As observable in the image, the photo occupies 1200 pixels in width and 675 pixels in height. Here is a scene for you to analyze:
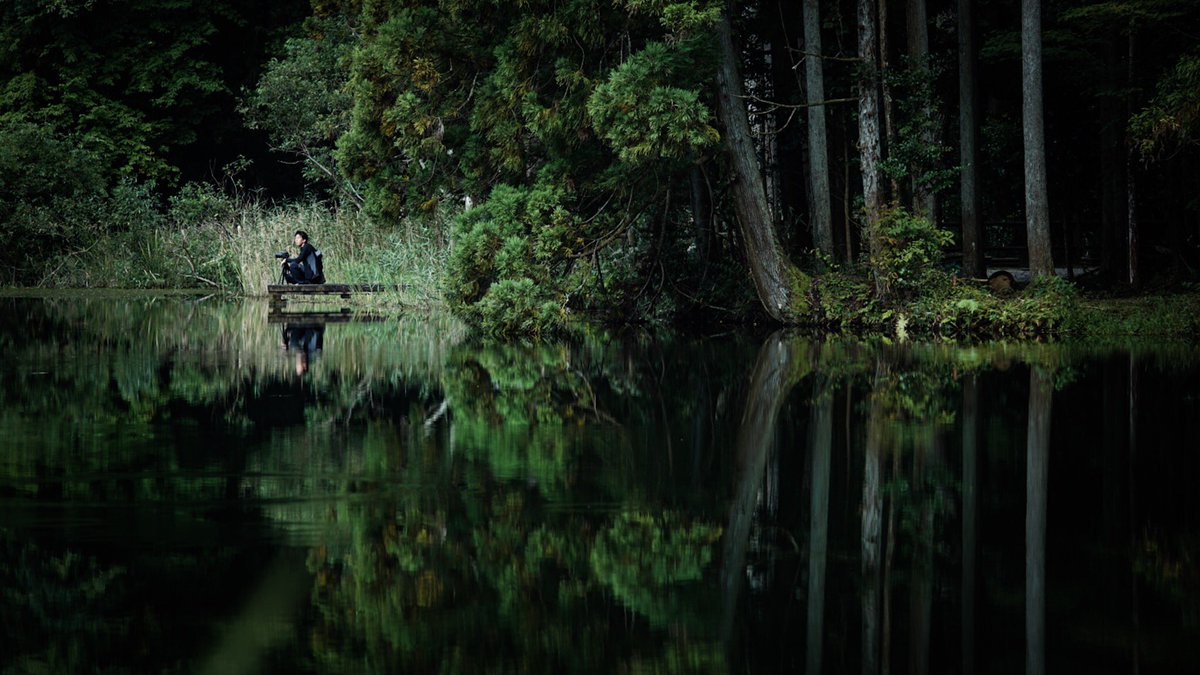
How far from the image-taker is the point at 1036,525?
299 inches

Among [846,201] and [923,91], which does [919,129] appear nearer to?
[923,91]

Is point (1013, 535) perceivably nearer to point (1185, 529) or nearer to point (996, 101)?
point (1185, 529)

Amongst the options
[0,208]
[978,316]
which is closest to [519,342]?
[978,316]

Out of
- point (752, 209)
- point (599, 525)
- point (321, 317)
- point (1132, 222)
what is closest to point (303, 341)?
point (321, 317)

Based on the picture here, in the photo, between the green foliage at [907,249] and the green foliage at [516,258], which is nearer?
the green foliage at [516,258]

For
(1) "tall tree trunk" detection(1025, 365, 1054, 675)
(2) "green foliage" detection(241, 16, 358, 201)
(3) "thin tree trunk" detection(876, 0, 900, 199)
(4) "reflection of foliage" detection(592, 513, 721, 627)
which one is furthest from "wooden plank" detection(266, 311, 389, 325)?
(4) "reflection of foliage" detection(592, 513, 721, 627)

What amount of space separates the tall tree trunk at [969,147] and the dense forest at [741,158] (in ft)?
0.17

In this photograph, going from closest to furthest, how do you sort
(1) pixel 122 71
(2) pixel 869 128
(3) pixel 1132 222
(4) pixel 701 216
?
1. (2) pixel 869 128
2. (4) pixel 701 216
3. (3) pixel 1132 222
4. (1) pixel 122 71

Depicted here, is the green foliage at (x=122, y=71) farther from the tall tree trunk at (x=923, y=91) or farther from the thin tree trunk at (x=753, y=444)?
the thin tree trunk at (x=753, y=444)

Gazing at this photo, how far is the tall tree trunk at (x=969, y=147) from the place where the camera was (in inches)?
1042

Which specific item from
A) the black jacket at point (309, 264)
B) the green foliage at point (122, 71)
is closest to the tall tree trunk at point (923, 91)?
the black jacket at point (309, 264)

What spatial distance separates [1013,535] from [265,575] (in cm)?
339

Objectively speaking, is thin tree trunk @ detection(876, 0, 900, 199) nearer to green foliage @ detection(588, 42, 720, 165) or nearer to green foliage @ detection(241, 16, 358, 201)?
green foliage @ detection(588, 42, 720, 165)

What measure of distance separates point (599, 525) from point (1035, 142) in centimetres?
1815
